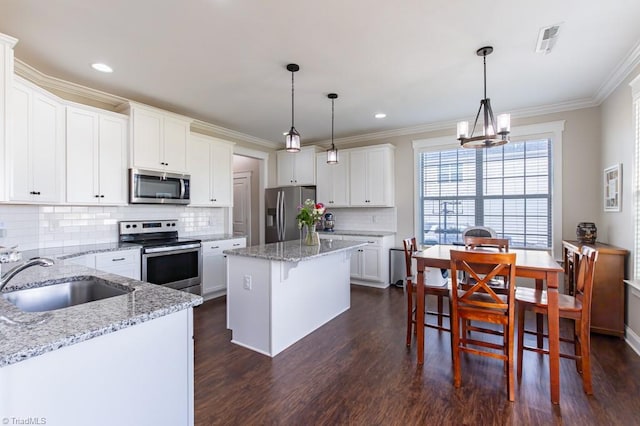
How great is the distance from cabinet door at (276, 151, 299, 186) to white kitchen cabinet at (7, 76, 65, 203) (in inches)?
140

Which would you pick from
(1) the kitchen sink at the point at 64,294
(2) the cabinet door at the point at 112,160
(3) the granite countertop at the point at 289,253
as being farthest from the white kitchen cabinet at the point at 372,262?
(1) the kitchen sink at the point at 64,294

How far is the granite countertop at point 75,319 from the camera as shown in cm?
93

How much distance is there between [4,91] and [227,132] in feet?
10.6

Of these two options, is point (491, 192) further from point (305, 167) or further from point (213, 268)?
point (213, 268)

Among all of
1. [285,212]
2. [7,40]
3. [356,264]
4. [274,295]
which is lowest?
[356,264]

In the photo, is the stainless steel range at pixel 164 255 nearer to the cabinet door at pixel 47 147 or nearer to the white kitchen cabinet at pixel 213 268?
the white kitchen cabinet at pixel 213 268

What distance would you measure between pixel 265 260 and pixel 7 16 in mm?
2613

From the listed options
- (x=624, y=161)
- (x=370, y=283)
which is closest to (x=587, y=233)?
(x=624, y=161)

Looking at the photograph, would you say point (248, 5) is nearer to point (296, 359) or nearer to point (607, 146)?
point (296, 359)

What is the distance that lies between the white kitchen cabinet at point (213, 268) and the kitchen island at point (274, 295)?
134 centimetres

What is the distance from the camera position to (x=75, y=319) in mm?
1130

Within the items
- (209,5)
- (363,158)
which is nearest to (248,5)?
(209,5)

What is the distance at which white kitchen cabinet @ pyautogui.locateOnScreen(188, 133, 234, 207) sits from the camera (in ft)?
14.5

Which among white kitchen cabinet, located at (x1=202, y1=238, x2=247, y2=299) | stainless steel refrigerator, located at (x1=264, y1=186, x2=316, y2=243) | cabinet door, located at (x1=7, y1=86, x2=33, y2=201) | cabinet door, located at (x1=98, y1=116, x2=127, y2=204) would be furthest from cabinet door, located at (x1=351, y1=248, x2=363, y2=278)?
cabinet door, located at (x1=7, y1=86, x2=33, y2=201)
